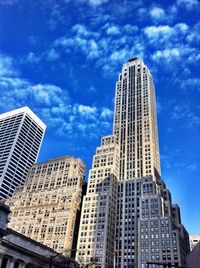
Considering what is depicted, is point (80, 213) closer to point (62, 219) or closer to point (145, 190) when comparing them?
point (62, 219)

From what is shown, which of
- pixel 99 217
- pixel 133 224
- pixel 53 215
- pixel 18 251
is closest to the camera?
pixel 18 251

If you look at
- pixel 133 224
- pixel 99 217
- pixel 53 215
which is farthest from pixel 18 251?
pixel 53 215

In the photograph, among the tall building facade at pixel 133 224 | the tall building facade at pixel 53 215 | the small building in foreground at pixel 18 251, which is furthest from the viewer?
the tall building facade at pixel 53 215

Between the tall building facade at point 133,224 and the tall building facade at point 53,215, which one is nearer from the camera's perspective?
the tall building facade at point 133,224

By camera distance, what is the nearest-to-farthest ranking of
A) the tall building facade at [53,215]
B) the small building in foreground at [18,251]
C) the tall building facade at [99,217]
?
the small building in foreground at [18,251], the tall building facade at [99,217], the tall building facade at [53,215]

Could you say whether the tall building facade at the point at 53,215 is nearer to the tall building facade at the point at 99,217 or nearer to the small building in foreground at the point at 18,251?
the tall building facade at the point at 99,217

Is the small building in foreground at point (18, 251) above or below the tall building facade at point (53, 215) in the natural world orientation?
below

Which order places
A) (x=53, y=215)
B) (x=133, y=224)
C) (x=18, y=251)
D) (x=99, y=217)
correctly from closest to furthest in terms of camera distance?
(x=18, y=251), (x=99, y=217), (x=133, y=224), (x=53, y=215)

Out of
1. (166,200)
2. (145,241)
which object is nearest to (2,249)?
(145,241)

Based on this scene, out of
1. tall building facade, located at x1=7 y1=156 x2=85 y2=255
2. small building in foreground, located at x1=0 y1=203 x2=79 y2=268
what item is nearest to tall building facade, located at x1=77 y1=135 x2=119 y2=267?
tall building facade, located at x1=7 y1=156 x2=85 y2=255

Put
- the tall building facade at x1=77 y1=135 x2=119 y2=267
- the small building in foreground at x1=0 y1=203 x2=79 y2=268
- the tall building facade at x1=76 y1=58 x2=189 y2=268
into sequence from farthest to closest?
the tall building facade at x1=77 y1=135 x2=119 y2=267 < the tall building facade at x1=76 y1=58 x2=189 y2=268 < the small building in foreground at x1=0 y1=203 x2=79 y2=268

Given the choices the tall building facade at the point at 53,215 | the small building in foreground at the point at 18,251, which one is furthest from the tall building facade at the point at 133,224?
the small building in foreground at the point at 18,251

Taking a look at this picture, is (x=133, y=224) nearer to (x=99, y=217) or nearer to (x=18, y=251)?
(x=99, y=217)

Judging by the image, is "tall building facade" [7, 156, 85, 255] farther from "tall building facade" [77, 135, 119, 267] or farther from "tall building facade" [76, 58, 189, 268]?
"tall building facade" [76, 58, 189, 268]
